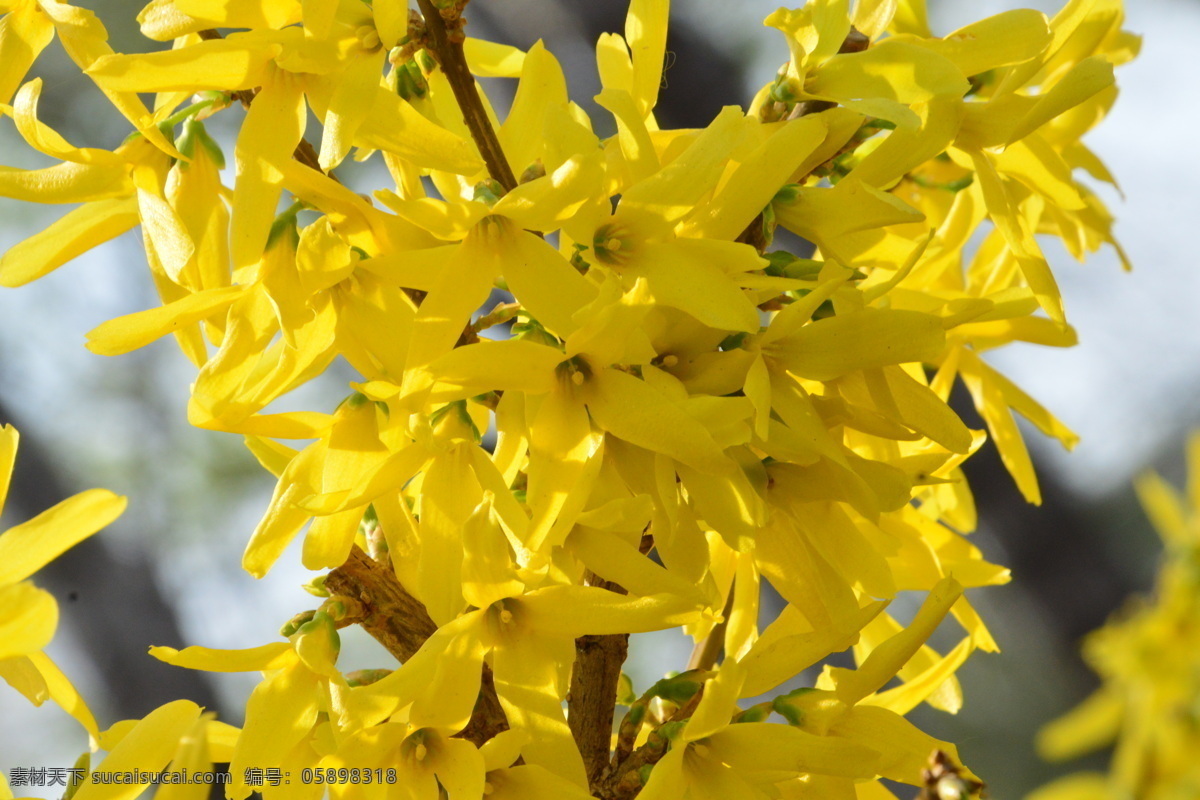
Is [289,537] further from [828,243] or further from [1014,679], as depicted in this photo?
[1014,679]

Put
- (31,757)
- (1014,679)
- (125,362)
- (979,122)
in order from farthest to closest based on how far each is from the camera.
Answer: (1014,679) → (125,362) → (31,757) → (979,122)

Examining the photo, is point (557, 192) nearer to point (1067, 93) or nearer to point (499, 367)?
point (499, 367)

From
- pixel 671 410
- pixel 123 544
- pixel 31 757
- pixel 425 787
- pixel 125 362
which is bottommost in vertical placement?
pixel 31 757

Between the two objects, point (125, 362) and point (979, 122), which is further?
point (125, 362)

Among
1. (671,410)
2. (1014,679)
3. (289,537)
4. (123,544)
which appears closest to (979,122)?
(671,410)

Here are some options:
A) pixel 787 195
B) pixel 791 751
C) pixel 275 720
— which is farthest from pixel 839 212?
pixel 275 720

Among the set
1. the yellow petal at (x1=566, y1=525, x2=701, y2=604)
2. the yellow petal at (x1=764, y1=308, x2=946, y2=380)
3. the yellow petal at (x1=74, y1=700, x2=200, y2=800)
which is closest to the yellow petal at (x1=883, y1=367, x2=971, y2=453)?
the yellow petal at (x1=764, y1=308, x2=946, y2=380)
